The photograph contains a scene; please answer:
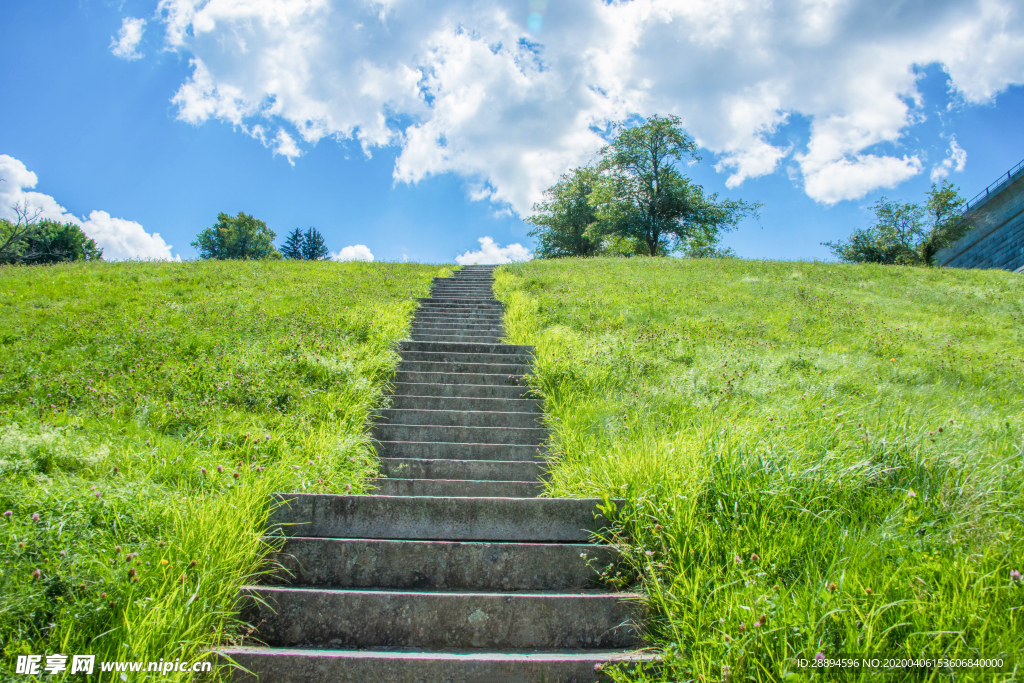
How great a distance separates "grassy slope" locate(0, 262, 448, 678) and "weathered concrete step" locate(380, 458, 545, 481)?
32 cm

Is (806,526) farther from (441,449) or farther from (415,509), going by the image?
(441,449)

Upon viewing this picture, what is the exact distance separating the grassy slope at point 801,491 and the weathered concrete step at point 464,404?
14.3 inches

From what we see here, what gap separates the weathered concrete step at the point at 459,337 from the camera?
9.42 metres

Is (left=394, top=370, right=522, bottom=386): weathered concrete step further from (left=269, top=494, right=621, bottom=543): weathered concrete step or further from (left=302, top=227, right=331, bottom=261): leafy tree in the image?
(left=302, top=227, right=331, bottom=261): leafy tree

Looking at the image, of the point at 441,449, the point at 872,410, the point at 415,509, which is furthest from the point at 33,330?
the point at 872,410

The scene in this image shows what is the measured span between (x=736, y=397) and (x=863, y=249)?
34.8 metres

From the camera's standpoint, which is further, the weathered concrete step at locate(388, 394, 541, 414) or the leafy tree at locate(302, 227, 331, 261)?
the leafy tree at locate(302, 227, 331, 261)

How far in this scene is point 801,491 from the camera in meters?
2.71

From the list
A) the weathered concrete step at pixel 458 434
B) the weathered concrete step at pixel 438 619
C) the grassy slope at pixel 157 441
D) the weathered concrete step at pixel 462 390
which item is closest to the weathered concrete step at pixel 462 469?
the grassy slope at pixel 157 441

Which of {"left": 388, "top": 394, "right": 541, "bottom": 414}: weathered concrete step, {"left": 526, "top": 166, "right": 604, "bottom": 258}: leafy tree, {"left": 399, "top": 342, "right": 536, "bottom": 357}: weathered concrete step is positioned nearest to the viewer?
{"left": 388, "top": 394, "right": 541, "bottom": 414}: weathered concrete step

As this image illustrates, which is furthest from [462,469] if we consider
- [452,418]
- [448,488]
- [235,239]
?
[235,239]

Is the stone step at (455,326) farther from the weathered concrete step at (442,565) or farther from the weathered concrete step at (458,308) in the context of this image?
the weathered concrete step at (442,565)

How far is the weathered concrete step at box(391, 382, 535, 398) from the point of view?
6.45 metres

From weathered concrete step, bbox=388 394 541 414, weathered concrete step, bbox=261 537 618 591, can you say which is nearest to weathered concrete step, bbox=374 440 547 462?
weathered concrete step, bbox=388 394 541 414
